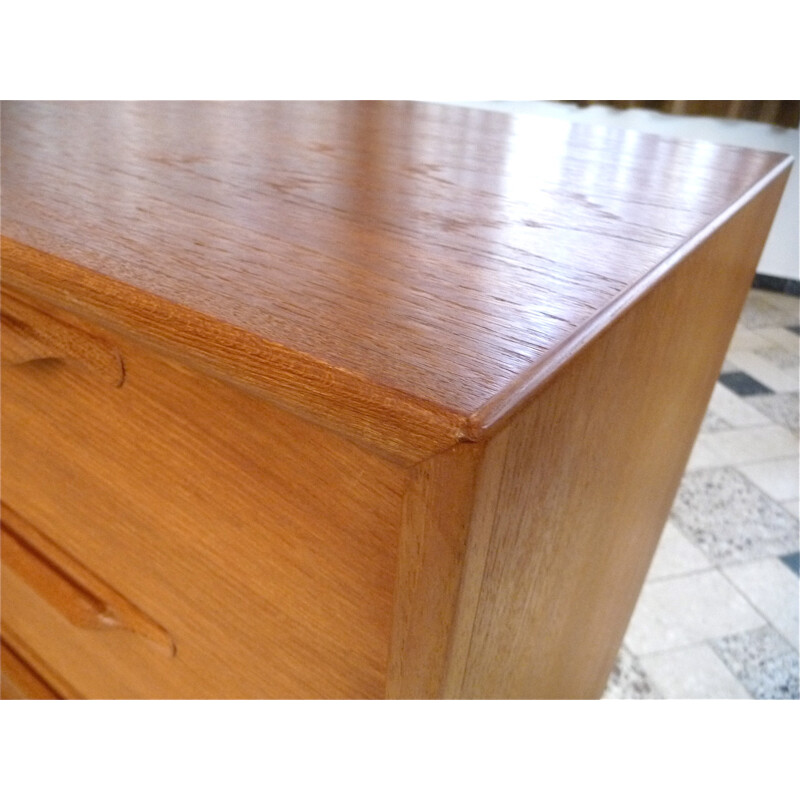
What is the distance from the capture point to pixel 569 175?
20.4 inches

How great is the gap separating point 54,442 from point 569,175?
380 millimetres

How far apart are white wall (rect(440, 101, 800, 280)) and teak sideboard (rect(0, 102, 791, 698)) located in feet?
6.48

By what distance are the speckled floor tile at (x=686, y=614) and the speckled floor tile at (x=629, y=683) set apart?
0.09ft

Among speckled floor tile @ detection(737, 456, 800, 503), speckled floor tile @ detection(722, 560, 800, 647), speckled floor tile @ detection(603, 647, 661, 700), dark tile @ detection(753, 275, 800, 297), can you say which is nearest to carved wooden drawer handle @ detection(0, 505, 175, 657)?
speckled floor tile @ detection(603, 647, 661, 700)

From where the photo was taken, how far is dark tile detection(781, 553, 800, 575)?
3.84 ft

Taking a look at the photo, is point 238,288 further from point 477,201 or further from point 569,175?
point 569,175

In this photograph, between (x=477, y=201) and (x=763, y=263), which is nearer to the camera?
(x=477, y=201)

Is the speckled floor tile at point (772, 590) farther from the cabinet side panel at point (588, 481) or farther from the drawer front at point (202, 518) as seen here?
the drawer front at point (202, 518)

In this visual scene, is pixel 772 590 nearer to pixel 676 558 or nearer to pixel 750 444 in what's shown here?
pixel 676 558

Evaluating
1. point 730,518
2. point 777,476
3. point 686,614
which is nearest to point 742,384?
point 777,476

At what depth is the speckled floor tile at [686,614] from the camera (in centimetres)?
102

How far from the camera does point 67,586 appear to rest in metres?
0.45

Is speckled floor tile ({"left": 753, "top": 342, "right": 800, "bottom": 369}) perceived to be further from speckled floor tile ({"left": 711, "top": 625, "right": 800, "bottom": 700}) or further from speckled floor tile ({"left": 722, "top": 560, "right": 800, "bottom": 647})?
speckled floor tile ({"left": 711, "top": 625, "right": 800, "bottom": 700})

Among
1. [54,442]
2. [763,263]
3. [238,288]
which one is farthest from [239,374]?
[763,263]
